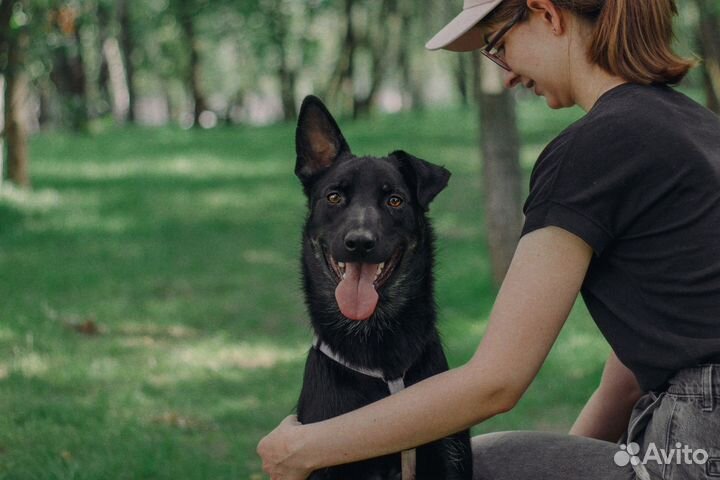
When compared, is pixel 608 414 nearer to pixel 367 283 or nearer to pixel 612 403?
pixel 612 403

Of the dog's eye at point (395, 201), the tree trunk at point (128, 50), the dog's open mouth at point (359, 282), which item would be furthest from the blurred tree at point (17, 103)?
the tree trunk at point (128, 50)

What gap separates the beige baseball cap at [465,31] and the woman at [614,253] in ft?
0.06

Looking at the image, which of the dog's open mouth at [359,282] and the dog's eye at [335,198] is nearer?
the dog's open mouth at [359,282]

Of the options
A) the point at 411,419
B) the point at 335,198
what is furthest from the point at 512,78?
the point at 411,419

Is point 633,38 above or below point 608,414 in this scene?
above

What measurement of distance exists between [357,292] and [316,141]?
A: 2.34 feet

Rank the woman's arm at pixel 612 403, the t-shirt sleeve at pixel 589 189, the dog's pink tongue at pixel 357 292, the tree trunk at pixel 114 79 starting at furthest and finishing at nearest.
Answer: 1. the tree trunk at pixel 114 79
2. the woman's arm at pixel 612 403
3. the dog's pink tongue at pixel 357 292
4. the t-shirt sleeve at pixel 589 189

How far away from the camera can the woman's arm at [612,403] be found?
354 centimetres

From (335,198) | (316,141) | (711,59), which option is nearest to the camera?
(335,198)

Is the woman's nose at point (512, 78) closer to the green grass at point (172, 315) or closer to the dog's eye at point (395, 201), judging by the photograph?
the dog's eye at point (395, 201)

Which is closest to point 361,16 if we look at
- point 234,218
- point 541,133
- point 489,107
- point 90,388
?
point 541,133

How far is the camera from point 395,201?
12.4 feet

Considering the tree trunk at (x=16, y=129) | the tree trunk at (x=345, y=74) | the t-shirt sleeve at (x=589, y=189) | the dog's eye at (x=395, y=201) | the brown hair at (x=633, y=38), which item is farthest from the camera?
Result: the tree trunk at (x=345, y=74)

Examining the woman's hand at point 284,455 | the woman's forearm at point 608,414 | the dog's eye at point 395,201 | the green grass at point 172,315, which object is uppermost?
the dog's eye at point 395,201
